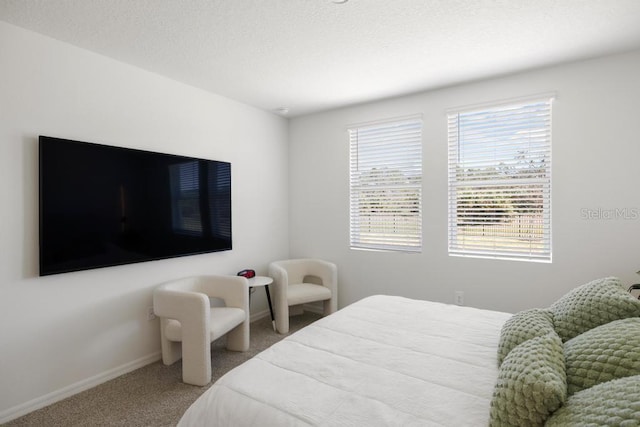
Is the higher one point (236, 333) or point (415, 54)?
point (415, 54)

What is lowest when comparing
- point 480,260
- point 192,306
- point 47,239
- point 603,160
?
point 192,306

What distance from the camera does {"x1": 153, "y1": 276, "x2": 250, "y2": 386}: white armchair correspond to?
2527 mm

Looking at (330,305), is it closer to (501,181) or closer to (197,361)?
(197,361)

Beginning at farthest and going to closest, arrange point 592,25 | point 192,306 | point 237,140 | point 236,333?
point 237,140 → point 236,333 → point 192,306 → point 592,25

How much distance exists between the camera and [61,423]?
2.15 metres

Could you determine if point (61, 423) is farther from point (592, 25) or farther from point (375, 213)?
point (592, 25)

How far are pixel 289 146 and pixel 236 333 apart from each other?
2.58 m

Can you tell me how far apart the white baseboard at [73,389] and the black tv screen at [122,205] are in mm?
878

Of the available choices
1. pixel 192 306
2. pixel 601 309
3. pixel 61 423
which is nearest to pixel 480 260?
pixel 601 309

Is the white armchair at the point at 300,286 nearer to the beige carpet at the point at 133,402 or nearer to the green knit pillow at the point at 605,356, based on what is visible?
the beige carpet at the point at 133,402

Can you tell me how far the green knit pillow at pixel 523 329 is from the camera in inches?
57.1

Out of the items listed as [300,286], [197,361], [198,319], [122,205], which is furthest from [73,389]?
[300,286]

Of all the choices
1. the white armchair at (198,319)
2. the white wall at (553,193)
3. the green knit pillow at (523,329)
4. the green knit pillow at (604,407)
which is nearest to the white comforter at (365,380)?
the green knit pillow at (523,329)

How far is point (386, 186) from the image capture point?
394cm
